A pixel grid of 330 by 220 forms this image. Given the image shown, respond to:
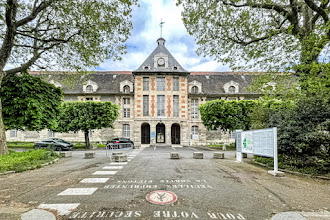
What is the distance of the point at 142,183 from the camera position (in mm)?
5957

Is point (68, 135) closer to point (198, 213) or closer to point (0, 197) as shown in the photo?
point (0, 197)

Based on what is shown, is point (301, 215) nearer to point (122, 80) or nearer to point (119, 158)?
point (119, 158)

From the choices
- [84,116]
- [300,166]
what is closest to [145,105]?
[84,116]

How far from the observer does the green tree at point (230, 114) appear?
843 inches

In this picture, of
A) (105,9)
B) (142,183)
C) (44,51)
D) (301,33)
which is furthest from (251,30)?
(44,51)

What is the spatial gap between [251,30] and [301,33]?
2.79 metres

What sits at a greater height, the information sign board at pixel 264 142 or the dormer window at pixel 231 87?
the dormer window at pixel 231 87

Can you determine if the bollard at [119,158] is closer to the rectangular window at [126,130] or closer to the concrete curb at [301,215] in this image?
the concrete curb at [301,215]

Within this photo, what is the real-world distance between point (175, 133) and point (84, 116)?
15.2m

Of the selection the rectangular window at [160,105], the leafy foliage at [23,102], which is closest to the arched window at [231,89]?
the rectangular window at [160,105]

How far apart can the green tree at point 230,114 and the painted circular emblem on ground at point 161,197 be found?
17733 millimetres

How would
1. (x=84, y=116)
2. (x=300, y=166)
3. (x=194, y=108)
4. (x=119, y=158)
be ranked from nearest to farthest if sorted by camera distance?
1. (x=300, y=166)
2. (x=119, y=158)
3. (x=84, y=116)
4. (x=194, y=108)

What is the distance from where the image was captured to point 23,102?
10.8 meters

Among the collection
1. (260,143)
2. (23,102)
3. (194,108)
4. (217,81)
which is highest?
(217,81)
